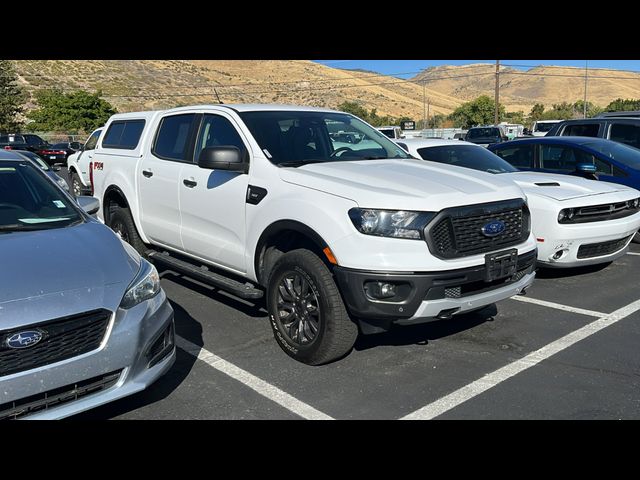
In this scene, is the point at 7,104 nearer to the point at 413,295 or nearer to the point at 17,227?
the point at 17,227

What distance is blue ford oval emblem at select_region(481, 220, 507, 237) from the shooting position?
13.5ft

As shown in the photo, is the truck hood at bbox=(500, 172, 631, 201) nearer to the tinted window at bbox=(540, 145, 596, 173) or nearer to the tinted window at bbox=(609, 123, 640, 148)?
the tinted window at bbox=(540, 145, 596, 173)

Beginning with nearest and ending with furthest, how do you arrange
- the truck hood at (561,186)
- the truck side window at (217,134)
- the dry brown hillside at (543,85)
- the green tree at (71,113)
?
the truck side window at (217,134), the truck hood at (561,186), the green tree at (71,113), the dry brown hillside at (543,85)

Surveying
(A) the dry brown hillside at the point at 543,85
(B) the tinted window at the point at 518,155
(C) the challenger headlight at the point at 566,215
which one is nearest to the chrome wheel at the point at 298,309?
(C) the challenger headlight at the point at 566,215

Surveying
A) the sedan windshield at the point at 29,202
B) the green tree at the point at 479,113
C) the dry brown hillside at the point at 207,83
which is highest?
the dry brown hillside at the point at 207,83

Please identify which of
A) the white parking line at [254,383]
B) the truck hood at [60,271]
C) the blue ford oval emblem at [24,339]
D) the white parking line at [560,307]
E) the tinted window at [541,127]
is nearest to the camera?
the blue ford oval emblem at [24,339]

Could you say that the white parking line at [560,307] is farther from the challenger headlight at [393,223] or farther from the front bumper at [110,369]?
the front bumper at [110,369]

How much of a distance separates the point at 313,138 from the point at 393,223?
168 cm

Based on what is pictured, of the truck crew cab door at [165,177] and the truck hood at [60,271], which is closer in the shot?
the truck hood at [60,271]

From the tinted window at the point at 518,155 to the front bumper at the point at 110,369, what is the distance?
676cm

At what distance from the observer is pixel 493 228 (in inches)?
164

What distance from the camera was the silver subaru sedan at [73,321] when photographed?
9.58ft

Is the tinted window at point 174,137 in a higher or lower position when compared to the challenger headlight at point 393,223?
higher
